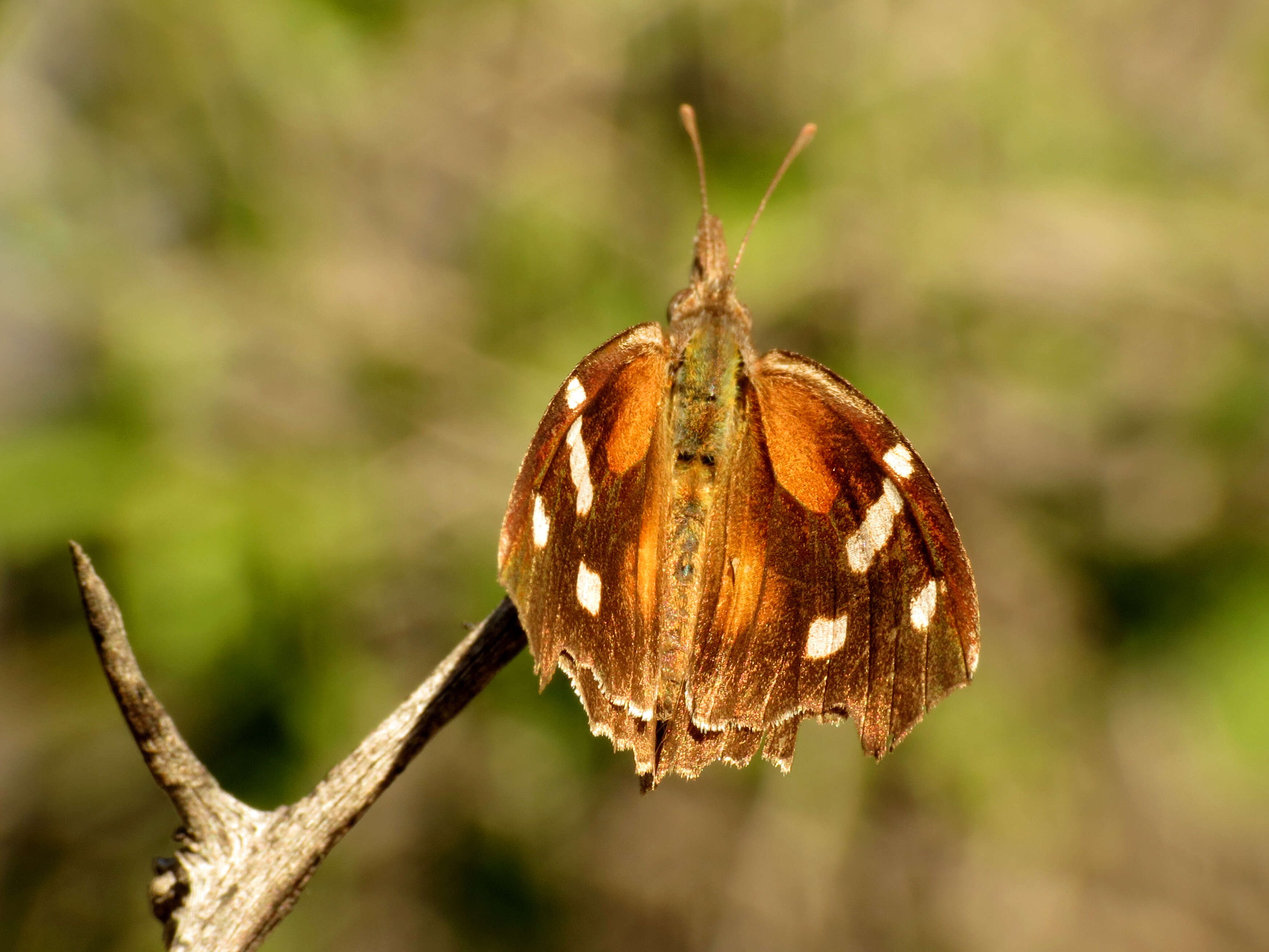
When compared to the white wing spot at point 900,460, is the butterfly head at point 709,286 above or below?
above

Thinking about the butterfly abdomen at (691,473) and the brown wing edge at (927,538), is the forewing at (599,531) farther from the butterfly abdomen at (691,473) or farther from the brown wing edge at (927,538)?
the brown wing edge at (927,538)

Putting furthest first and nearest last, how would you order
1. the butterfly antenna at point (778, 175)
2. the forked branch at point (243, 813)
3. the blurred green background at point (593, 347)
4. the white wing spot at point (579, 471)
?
the blurred green background at point (593, 347), the butterfly antenna at point (778, 175), the white wing spot at point (579, 471), the forked branch at point (243, 813)

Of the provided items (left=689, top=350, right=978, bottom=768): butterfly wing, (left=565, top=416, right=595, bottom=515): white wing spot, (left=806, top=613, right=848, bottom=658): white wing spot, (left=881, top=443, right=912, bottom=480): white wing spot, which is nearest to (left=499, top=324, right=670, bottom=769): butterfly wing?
(left=565, top=416, right=595, bottom=515): white wing spot

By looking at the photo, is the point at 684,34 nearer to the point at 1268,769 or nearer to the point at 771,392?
the point at 771,392

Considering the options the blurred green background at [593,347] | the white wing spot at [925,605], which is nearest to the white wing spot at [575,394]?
the white wing spot at [925,605]

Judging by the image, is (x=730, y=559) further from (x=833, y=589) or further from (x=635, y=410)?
(x=635, y=410)

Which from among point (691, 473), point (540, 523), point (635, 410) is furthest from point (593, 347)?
point (540, 523)
